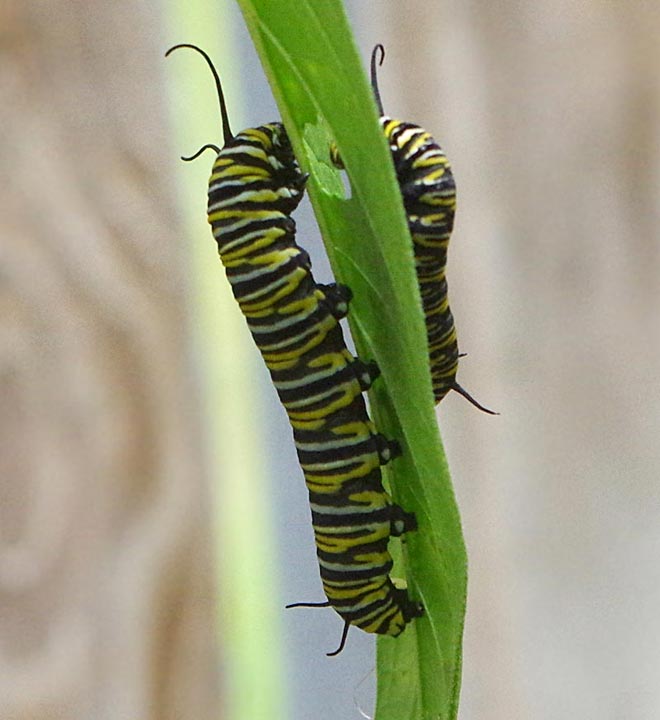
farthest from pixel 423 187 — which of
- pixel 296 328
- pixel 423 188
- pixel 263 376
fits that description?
pixel 263 376

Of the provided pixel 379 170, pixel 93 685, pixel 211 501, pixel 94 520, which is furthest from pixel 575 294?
pixel 379 170

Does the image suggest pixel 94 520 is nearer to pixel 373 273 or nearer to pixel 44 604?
pixel 44 604

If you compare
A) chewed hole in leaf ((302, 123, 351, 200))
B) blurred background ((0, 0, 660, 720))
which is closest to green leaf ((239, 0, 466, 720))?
chewed hole in leaf ((302, 123, 351, 200))

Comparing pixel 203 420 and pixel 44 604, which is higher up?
pixel 203 420

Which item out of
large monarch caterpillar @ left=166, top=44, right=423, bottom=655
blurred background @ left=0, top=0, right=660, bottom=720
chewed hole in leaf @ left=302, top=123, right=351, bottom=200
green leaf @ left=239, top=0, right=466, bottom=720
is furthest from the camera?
blurred background @ left=0, top=0, right=660, bottom=720

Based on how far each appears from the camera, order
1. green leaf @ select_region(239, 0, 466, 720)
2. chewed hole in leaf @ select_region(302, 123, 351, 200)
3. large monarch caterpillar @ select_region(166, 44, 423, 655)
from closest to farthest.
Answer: green leaf @ select_region(239, 0, 466, 720) → chewed hole in leaf @ select_region(302, 123, 351, 200) → large monarch caterpillar @ select_region(166, 44, 423, 655)

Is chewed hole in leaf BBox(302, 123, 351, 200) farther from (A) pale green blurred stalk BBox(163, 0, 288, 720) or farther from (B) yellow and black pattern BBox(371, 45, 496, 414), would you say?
(A) pale green blurred stalk BBox(163, 0, 288, 720)

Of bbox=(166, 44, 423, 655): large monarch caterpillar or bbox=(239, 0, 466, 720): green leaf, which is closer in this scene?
bbox=(239, 0, 466, 720): green leaf

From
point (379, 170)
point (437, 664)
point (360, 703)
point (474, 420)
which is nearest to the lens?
point (379, 170)
